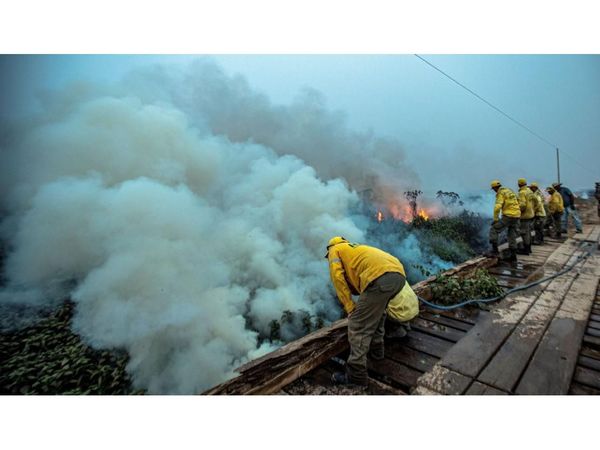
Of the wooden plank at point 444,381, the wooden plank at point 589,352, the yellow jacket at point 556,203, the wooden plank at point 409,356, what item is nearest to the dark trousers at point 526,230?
the yellow jacket at point 556,203

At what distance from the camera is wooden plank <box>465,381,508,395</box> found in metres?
2.36

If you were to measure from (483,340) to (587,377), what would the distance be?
83 centimetres

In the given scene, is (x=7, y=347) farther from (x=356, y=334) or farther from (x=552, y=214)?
(x=552, y=214)

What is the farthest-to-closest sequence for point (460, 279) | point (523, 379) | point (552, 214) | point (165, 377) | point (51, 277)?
1. point (552, 214)
2. point (51, 277)
3. point (165, 377)
4. point (460, 279)
5. point (523, 379)

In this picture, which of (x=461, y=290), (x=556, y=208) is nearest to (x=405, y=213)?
(x=556, y=208)

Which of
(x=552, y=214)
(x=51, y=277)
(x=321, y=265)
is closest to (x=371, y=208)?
→ (x=321, y=265)

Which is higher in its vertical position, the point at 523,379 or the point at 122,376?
the point at 523,379

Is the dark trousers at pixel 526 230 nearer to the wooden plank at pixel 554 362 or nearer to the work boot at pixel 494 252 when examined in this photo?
the work boot at pixel 494 252

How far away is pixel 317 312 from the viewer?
10.9m

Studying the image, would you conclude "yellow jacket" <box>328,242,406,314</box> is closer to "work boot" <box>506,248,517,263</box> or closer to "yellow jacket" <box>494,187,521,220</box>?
"yellow jacket" <box>494,187,521,220</box>

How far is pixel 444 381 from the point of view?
251cm

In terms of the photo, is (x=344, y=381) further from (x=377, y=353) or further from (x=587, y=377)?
(x=587, y=377)

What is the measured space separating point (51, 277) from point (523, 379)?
1110cm

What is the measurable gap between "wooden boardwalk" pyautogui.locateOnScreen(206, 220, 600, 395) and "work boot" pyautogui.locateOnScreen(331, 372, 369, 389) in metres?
0.05
